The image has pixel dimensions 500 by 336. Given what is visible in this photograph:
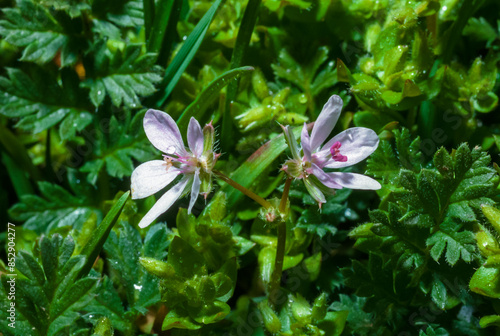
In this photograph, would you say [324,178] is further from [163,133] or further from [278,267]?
[163,133]

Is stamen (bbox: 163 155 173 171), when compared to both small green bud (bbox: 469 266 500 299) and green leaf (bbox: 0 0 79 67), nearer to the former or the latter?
green leaf (bbox: 0 0 79 67)

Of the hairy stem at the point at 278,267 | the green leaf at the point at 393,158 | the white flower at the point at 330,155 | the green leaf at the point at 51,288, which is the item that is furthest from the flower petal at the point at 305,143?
the green leaf at the point at 51,288

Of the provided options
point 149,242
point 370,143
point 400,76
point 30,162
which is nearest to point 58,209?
point 30,162

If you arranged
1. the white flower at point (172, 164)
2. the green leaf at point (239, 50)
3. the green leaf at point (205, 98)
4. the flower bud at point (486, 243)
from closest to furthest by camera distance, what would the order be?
the flower bud at point (486, 243)
the white flower at point (172, 164)
the green leaf at point (205, 98)
the green leaf at point (239, 50)

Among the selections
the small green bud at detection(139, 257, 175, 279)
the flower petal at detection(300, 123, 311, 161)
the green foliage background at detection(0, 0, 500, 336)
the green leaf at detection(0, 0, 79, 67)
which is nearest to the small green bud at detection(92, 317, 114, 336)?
the green foliage background at detection(0, 0, 500, 336)

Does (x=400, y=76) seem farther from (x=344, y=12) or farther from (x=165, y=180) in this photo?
(x=165, y=180)

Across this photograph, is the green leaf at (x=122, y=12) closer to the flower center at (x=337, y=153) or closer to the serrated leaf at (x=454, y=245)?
the flower center at (x=337, y=153)
